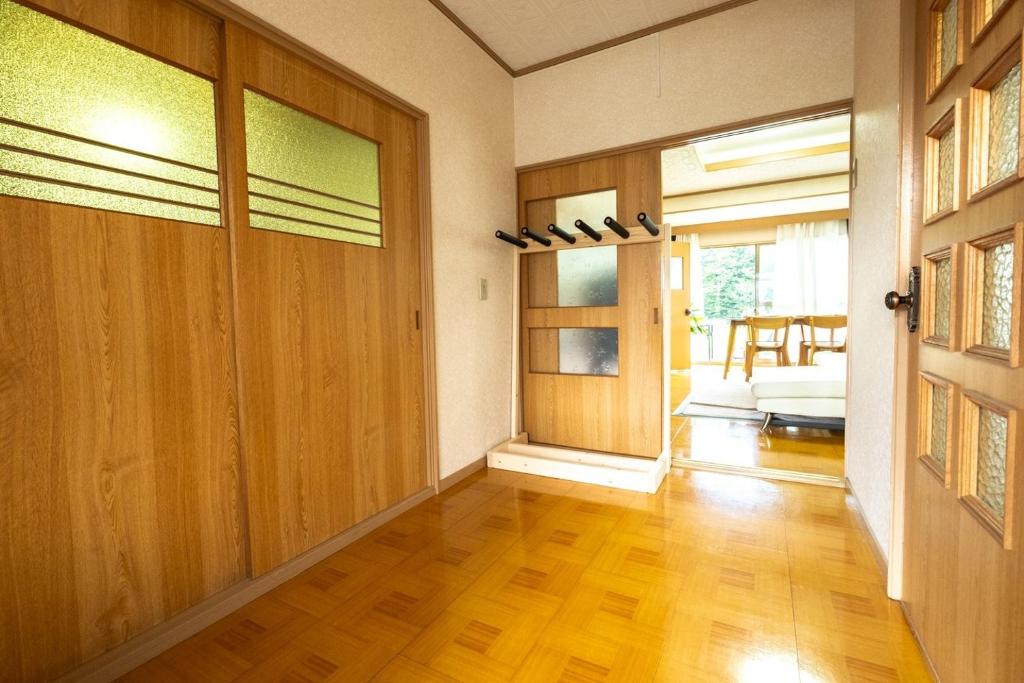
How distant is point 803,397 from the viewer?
3262 mm

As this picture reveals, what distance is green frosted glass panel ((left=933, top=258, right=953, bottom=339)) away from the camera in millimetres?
1093

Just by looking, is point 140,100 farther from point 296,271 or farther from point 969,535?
point 969,535

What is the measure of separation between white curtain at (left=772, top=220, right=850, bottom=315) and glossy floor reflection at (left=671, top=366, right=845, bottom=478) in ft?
15.5

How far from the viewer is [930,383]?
3.94 ft

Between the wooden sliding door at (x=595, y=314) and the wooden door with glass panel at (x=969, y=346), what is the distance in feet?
4.74

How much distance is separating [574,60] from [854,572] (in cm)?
304

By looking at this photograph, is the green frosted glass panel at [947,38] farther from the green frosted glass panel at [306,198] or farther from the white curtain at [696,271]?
the white curtain at [696,271]

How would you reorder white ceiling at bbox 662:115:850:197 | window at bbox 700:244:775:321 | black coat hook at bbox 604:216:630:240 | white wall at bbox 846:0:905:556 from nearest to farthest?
white wall at bbox 846:0:905:556 < black coat hook at bbox 604:216:630:240 < white ceiling at bbox 662:115:850:197 < window at bbox 700:244:775:321

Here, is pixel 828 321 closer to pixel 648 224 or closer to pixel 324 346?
pixel 648 224

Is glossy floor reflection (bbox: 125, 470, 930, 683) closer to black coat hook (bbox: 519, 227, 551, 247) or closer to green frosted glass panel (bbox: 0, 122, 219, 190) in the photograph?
green frosted glass panel (bbox: 0, 122, 219, 190)

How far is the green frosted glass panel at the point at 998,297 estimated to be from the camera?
843mm

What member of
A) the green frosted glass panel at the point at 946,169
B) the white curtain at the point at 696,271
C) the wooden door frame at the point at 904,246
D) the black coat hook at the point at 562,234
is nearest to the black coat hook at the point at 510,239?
the black coat hook at the point at 562,234

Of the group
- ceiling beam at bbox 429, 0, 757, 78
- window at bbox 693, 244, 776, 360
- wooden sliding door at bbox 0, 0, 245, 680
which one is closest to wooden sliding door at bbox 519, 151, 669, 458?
ceiling beam at bbox 429, 0, 757, 78

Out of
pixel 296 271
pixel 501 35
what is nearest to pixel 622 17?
pixel 501 35
